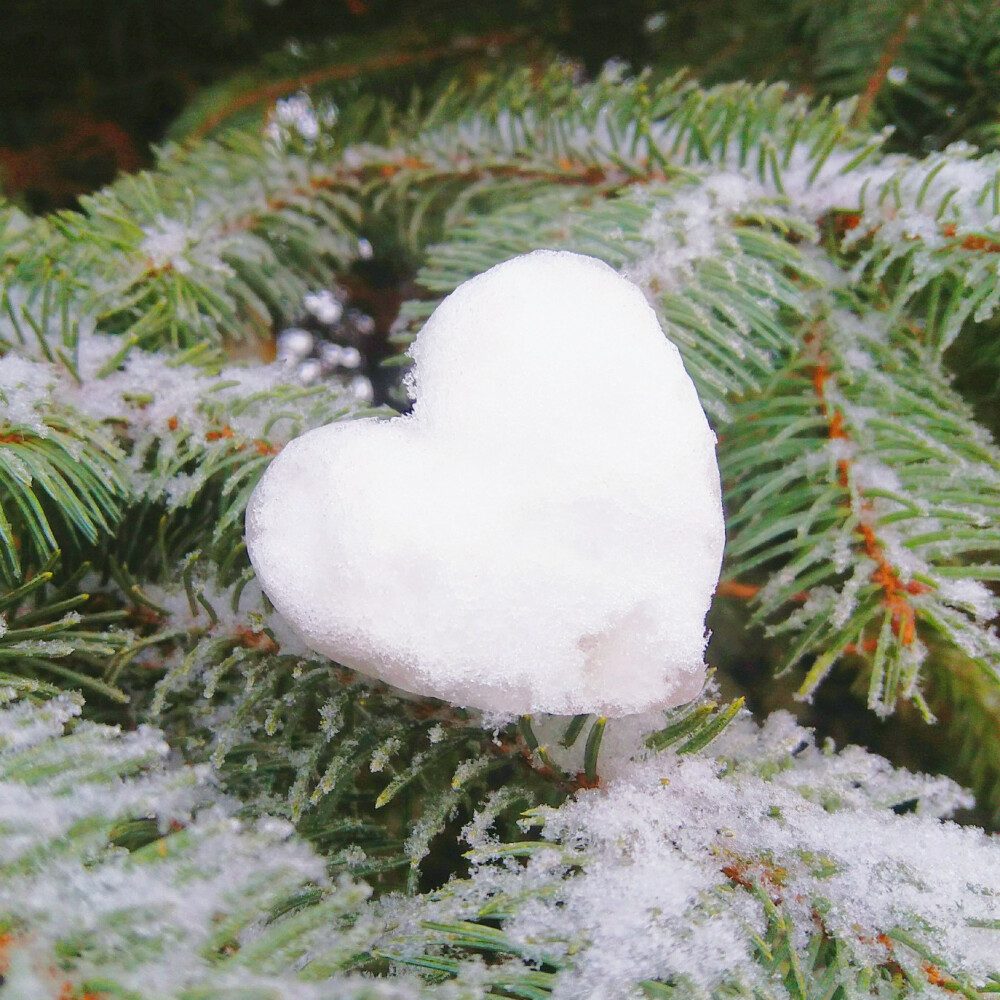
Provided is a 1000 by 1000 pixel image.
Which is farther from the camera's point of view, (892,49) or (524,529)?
(892,49)

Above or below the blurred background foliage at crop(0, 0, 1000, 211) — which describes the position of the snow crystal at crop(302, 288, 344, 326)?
below

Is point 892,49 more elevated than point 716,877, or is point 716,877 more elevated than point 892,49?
point 892,49

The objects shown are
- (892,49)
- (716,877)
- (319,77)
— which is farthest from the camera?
(319,77)

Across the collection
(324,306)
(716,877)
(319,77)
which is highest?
(319,77)

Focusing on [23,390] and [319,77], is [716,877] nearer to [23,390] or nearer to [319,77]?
[23,390]

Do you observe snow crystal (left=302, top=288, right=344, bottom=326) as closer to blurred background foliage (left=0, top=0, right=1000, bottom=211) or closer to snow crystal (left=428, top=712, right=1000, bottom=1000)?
blurred background foliage (left=0, top=0, right=1000, bottom=211)

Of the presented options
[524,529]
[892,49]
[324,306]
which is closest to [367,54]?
[324,306]

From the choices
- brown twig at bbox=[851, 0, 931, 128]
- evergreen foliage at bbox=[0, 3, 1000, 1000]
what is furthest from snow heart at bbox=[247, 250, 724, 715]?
brown twig at bbox=[851, 0, 931, 128]
